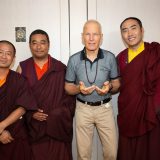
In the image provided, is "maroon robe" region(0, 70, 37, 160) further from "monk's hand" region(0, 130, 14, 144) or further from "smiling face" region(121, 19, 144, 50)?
"smiling face" region(121, 19, 144, 50)

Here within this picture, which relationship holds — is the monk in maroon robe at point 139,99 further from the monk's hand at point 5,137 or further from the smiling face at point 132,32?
the monk's hand at point 5,137

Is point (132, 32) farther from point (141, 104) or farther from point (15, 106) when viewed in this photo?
point (15, 106)

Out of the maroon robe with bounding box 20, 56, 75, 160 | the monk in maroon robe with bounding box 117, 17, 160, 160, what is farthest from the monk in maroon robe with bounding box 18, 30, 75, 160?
the monk in maroon robe with bounding box 117, 17, 160, 160

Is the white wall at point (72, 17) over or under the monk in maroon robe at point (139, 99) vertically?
over

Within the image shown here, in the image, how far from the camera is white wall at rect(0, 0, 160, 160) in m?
2.63

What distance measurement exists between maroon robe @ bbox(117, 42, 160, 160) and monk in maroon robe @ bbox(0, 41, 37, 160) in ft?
2.78

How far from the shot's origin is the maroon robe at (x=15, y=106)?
2.00 metres

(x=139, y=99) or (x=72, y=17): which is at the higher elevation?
(x=72, y=17)

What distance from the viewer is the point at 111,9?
2.64 metres

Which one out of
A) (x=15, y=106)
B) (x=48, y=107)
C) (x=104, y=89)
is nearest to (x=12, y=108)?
(x=15, y=106)

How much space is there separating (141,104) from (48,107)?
2.80 ft

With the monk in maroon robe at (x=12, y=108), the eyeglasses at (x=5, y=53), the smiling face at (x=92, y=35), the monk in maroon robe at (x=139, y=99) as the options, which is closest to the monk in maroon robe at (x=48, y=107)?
the monk in maroon robe at (x=12, y=108)

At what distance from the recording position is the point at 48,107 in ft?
7.29

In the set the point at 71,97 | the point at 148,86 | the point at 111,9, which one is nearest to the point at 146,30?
the point at 111,9
